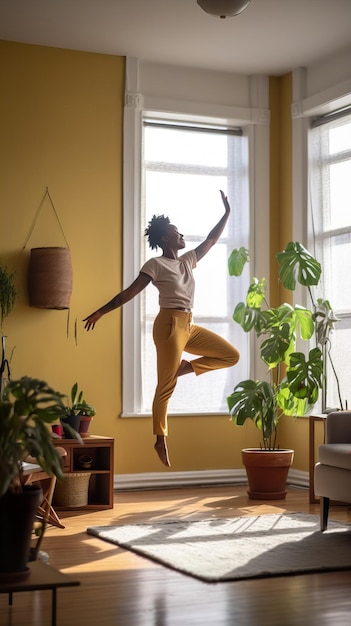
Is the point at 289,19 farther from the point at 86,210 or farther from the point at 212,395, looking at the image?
the point at 212,395

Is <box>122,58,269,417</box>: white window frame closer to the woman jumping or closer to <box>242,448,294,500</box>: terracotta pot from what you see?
the woman jumping

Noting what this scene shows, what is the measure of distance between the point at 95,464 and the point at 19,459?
3351mm

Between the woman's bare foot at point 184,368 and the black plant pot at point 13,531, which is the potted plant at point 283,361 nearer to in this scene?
the woman's bare foot at point 184,368

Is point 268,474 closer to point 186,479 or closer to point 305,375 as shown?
point 305,375

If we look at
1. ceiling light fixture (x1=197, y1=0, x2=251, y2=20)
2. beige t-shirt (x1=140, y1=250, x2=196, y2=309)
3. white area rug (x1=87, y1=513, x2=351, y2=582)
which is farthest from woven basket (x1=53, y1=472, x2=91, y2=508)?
ceiling light fixture (x1=197, y1=0, x2=251, y2=20)

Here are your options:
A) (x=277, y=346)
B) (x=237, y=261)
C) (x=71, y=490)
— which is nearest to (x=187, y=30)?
(x=237, y=261)

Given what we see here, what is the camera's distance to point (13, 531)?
3287mm

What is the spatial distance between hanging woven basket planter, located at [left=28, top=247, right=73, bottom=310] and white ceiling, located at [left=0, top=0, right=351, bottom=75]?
159cm

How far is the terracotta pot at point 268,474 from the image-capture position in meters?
6.81

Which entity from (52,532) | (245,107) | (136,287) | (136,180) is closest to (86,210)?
(136,180)

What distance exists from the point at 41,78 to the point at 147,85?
87cm

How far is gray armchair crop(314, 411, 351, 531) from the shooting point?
514 cm

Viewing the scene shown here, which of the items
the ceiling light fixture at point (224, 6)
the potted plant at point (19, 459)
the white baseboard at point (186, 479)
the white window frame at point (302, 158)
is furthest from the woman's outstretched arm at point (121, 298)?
the potted plant at point (19, 459)

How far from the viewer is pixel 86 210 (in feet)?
23.9
